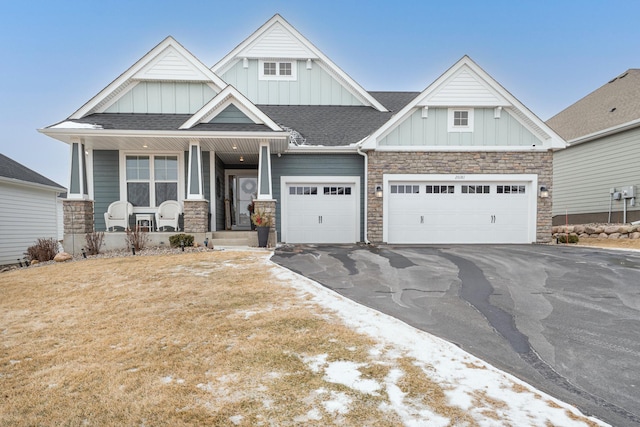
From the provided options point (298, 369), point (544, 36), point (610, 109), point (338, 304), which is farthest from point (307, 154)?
point (544, 36)

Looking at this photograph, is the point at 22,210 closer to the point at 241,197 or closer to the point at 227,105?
the point at 241,197

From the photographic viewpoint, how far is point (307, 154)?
445 inches

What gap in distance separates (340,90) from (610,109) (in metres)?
12.1

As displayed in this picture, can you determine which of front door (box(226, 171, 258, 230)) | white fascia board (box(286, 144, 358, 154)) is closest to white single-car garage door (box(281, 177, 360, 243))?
white fascia board (box(286, 144, 358, 154))

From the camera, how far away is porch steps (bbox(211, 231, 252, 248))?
978 centimetres

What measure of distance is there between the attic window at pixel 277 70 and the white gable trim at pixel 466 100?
16.8 ft

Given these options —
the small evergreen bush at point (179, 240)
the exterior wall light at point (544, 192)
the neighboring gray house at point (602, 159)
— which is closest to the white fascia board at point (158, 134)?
the small evergreen bush at point (179, 240)

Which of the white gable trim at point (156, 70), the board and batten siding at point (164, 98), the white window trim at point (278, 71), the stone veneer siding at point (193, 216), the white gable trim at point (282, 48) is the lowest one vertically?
the stone veneer siding at point (193, 216)

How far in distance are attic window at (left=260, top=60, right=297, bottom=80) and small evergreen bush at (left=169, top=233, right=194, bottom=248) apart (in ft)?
25.6

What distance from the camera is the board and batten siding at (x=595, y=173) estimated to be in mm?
12594

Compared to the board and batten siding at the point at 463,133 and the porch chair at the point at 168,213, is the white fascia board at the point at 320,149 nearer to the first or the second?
the board and batten siding at the point at 463,133

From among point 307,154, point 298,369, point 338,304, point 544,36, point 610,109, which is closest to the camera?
point 298,369

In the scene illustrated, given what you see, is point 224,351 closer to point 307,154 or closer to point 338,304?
point 338,304

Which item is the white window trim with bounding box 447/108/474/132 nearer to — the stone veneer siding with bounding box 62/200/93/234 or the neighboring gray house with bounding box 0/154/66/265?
the stone veneer siding with bounding box 62/200/93/234
